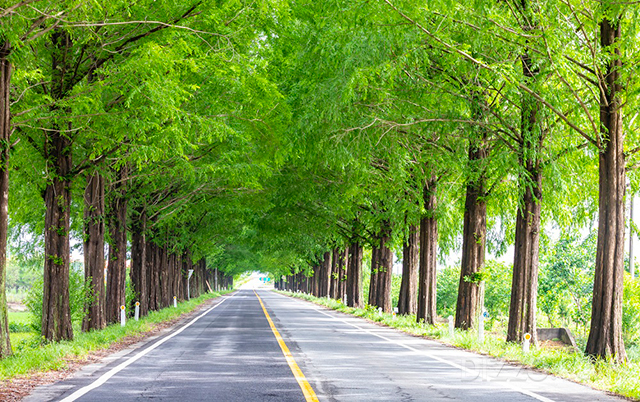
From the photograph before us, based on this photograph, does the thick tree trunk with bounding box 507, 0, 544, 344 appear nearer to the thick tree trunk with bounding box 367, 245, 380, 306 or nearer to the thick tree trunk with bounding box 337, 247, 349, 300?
the thick tree trunk with bounding box 367, 245, 380, 306

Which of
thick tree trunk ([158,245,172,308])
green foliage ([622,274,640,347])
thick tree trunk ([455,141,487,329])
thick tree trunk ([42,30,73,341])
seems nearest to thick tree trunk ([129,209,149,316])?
thick tree trunk ([158,245,172,308])

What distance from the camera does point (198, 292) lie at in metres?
71.1

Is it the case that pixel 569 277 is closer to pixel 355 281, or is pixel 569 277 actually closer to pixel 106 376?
pixel 355 281

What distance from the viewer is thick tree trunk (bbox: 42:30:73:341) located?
1576cm

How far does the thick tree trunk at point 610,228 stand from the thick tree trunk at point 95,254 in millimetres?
13759

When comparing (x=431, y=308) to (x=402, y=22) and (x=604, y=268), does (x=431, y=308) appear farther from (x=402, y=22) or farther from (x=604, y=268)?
(x=402, y=22)

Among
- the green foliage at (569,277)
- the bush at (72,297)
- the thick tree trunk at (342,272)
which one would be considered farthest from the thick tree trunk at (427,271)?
the thick tree trunk at (342,272)

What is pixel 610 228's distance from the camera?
1366 cm

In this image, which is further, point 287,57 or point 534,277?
point 287,57

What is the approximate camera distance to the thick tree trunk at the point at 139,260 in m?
29.5

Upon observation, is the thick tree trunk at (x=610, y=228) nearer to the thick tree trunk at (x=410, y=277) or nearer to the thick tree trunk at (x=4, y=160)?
the thick tree trunk at (x=4, y=160)

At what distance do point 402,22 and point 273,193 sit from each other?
19748 mm

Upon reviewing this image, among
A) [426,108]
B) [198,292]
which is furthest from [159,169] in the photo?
[198,292]

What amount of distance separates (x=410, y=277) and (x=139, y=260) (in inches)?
490
